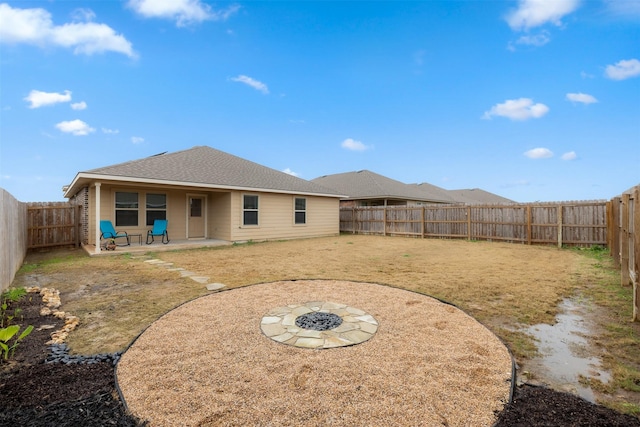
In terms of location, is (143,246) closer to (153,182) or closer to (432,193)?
(153,182)

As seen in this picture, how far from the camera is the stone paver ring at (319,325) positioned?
2.91 meters

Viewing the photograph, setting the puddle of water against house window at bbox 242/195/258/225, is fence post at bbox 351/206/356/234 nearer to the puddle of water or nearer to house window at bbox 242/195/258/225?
house window at bbox 242/195/258/225

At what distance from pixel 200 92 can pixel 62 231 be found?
7.87 meters

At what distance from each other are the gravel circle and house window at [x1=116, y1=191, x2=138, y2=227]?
28.4 ft

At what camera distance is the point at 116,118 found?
10867mm

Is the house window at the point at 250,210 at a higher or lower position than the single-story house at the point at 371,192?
lower

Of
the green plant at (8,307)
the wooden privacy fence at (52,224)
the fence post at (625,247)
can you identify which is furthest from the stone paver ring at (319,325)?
the wooden privacy fence at (52,224)

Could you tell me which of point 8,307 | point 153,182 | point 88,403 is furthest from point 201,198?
point 88,403

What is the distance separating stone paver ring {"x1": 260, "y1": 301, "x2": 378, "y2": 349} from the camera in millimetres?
2908

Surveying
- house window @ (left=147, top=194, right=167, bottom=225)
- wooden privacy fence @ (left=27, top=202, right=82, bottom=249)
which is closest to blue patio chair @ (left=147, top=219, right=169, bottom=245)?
house window @ (left=147, top=194, right=167, bottom=225)

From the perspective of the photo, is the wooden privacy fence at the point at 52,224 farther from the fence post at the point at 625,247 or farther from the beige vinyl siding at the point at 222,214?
the fence post at the point at 625,247

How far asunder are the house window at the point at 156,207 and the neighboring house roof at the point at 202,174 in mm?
1214

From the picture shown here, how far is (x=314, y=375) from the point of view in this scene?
2.28 m

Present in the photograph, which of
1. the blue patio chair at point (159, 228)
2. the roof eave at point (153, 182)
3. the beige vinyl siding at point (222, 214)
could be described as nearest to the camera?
the roof eave at point (153, 182)
